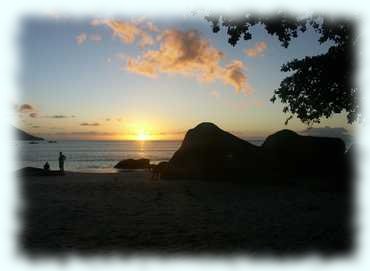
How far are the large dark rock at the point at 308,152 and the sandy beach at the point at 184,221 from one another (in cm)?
765

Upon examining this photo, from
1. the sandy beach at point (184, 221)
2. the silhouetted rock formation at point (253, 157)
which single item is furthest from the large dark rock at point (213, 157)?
the sandy beach at point (184, 221)

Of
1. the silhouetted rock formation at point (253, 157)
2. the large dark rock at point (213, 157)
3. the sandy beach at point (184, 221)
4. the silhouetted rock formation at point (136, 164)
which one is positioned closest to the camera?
the sandy beach at point (184, 221)

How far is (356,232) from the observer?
39.4ft

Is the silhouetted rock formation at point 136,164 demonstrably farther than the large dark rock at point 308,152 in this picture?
Yes

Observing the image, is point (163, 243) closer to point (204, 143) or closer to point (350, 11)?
point (350, 11)

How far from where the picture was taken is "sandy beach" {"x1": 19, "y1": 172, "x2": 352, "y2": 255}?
1049cm

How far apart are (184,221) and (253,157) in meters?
14.3

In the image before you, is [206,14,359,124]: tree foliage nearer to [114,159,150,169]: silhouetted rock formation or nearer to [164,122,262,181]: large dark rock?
[164,122,262,181]: large dark rock

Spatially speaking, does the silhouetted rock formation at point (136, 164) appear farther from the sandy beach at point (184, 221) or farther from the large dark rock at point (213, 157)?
the sandy beach at point (184, 221)

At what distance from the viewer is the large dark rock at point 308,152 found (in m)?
29.9

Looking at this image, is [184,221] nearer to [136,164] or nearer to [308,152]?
[308,152]

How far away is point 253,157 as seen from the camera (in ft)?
88.5

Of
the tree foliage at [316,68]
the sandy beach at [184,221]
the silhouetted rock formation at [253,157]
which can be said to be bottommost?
the sandy beach at [184,221]

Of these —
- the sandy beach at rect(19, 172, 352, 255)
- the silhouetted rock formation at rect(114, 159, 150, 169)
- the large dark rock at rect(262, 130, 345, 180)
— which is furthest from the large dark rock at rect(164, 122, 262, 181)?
the silhouetted rock formation at rect(114, 159, 150, 169)
